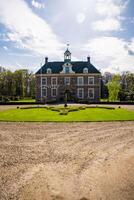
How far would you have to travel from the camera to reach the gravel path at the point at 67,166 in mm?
8953

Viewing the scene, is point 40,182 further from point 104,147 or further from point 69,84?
point 69,84

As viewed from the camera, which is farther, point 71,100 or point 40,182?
point 71,100

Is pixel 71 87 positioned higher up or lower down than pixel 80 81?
lower down

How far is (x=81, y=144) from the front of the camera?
16.1 meters

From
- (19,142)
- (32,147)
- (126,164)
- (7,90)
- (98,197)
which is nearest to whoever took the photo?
(98,197)

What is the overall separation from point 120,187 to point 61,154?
491cm

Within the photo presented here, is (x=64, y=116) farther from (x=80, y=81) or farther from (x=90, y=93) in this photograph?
(x=80, y=81)

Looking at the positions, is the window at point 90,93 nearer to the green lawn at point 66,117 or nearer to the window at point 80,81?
the window at point 80,81

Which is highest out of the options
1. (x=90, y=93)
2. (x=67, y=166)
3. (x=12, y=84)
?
(x=12, y=84)

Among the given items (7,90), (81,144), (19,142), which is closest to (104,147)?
(81,144)

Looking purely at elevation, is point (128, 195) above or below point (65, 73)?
below

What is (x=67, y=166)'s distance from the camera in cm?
1175

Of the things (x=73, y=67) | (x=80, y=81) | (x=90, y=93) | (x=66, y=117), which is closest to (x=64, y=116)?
(x=66, y=117)

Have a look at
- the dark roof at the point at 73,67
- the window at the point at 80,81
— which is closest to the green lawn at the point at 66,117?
the window at the point at 80,81
